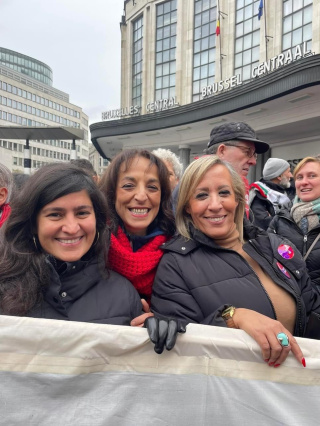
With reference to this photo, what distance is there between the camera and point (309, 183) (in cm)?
309

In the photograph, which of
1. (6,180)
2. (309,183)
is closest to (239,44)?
(309,183)

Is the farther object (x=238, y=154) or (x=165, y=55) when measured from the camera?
(x=165, y=55)

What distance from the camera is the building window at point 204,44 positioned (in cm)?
2659

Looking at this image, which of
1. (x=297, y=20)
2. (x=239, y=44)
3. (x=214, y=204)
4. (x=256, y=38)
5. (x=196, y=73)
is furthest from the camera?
(x=196, y=73)

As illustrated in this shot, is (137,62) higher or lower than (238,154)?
higher

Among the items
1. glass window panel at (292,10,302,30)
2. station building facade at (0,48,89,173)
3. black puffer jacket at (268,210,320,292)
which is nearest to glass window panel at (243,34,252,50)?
glass window panel at (292,10,302,30)

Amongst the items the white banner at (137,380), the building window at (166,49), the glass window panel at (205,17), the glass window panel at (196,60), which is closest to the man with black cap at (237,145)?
the white banner at (137,380)

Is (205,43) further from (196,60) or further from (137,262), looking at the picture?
(137,262)

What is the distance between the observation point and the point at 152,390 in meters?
1.30

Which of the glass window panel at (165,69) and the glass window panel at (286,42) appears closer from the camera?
the glass window panel at (286,42)

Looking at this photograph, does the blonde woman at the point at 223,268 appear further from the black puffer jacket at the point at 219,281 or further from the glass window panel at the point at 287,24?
the glass window panel at the point at 287,24

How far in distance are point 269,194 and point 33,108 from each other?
89.9m

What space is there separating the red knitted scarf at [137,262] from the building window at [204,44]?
26.9 m

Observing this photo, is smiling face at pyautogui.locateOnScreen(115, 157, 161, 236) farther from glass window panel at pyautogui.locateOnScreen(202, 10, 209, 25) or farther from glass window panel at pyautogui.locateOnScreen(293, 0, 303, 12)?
glass window panel at pyautogui.locateOnScreen(202, 10, 209, 25)
